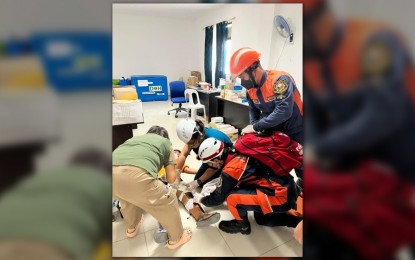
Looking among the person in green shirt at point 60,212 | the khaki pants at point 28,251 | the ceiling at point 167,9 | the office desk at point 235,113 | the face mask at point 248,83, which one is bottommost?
the khaki pants at point 28,251

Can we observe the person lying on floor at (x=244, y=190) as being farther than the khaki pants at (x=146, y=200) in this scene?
Yes

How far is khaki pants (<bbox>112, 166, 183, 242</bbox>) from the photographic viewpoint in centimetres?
77

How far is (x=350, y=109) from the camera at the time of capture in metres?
0.51

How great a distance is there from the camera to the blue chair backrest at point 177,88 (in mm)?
862

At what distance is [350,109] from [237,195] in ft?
2.27

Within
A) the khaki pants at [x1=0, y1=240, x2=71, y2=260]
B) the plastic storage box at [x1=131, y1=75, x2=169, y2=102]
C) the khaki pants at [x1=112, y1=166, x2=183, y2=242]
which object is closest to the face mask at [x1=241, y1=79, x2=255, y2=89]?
the plastic storage box at [x1=131, y1=75, x2=169, y2=102]

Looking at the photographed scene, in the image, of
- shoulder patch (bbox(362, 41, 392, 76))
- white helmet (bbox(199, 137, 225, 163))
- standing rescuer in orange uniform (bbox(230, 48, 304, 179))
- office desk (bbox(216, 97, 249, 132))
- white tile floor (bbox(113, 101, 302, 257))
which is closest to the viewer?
shoulder patch (bbox(362, 41, 392, 76))

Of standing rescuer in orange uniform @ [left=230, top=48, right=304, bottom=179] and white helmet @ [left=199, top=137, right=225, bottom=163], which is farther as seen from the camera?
white helmet @ [left=199, top=137, right=225, bottom=163]

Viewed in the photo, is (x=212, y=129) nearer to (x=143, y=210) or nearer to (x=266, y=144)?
(x=266, y=144)

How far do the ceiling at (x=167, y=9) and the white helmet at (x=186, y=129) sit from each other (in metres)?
0.45

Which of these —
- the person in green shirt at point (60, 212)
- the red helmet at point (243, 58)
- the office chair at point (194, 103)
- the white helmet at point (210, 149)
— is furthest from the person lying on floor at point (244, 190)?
the person in green shirt at point (60, 212)

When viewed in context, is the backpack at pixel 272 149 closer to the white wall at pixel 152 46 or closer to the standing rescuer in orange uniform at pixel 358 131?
the standing rescuer in orange uniform at pixel 358 131

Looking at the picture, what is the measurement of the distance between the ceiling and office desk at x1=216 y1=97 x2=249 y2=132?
Answer: 615 millimetres

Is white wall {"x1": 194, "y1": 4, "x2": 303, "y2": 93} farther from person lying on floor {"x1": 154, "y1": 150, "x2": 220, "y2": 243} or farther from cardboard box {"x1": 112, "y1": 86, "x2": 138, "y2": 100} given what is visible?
person lying on floor {"x1": 154, "y1": 150, "x2": 220, "y2": 243}
